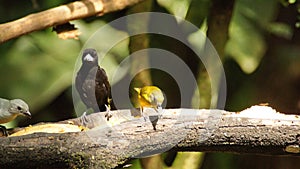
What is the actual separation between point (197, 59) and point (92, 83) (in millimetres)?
1150

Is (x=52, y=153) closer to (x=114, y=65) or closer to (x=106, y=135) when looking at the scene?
(x=106, y=135)


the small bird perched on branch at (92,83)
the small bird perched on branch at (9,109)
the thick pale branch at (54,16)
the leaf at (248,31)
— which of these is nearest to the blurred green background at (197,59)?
the leaf at (248,31)

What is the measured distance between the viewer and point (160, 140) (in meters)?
1.54

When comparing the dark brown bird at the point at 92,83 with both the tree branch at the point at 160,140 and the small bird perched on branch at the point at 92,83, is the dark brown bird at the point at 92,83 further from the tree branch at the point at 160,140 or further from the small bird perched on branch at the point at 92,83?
the tree branch at the point at 160,140

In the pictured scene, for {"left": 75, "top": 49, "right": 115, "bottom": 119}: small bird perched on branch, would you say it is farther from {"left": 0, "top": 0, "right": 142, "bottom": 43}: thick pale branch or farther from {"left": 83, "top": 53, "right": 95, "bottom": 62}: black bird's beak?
{"left": 0, "top": 0, "right": 142, "bottom": 43}: thick pale branch

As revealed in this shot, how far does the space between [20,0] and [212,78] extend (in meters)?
0.98

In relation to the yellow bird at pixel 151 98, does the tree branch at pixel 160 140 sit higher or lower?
lower

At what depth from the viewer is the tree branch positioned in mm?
1430

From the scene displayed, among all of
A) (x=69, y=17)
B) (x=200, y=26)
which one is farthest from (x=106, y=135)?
(x=200, y=26)

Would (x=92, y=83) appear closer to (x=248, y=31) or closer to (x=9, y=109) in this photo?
(x=9, y=109)

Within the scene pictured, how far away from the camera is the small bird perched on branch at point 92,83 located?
1.86 m

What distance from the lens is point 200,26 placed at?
2.87 m

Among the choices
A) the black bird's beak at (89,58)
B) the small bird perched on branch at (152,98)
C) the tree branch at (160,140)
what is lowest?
A: the tree branch at (160,140)

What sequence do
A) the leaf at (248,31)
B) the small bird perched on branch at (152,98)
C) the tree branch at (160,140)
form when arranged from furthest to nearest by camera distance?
the leaf at (248,31) → the small bird perched on branch at (152,98) → the tree branch at (160,140)
